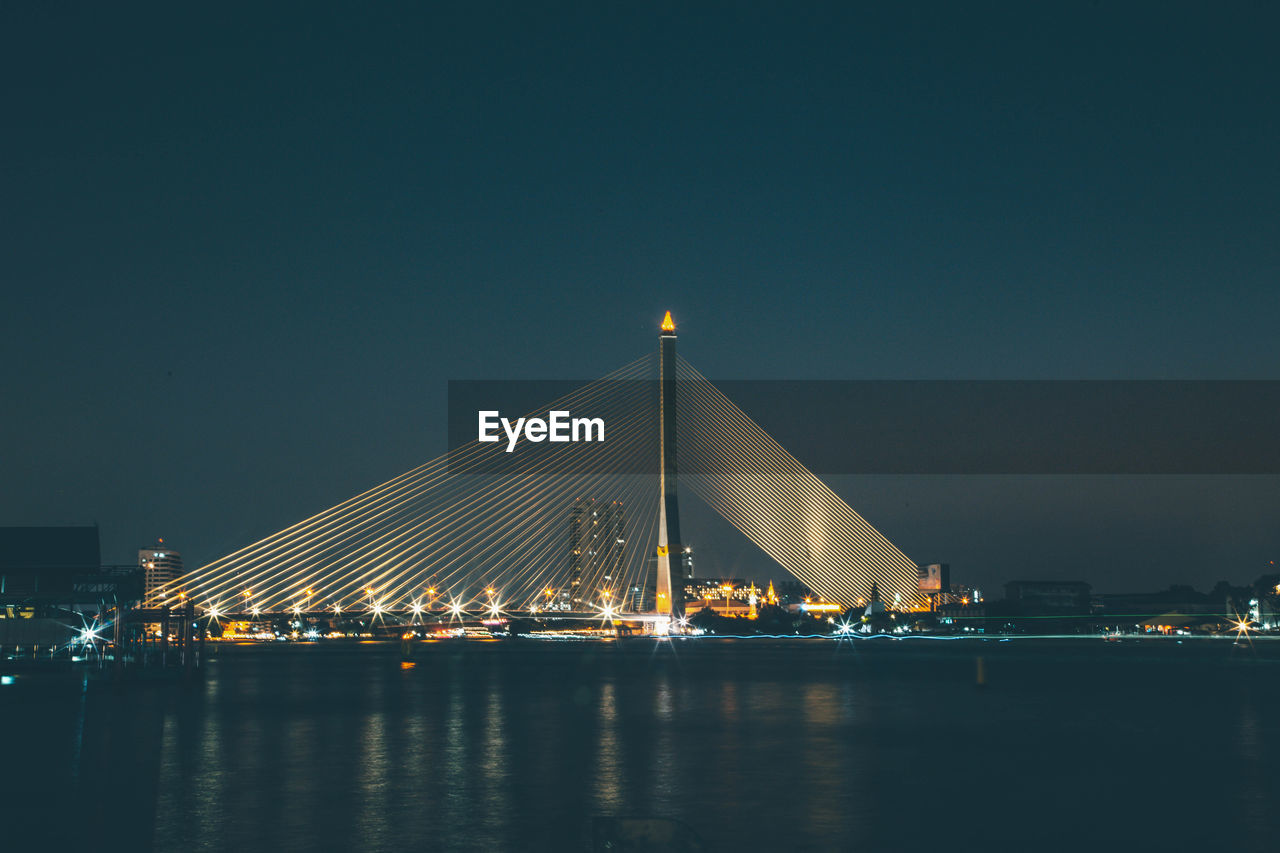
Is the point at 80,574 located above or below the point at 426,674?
above

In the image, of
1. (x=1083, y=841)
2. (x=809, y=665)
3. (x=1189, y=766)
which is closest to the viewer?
(x=1083, y=841)

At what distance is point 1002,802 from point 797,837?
14.0 feet

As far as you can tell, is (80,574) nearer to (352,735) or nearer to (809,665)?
(352,735)

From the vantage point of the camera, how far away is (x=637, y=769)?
797 inches

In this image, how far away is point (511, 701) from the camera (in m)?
38.3

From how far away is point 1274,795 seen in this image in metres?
17.6

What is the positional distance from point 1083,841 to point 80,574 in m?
48.5

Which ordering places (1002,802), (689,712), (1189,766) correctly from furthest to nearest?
(689,712)
(1189,766)
(1002,802)

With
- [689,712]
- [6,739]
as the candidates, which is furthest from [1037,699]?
[6,739]

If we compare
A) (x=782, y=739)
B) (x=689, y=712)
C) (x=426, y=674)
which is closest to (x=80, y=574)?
(x=426, y=674)

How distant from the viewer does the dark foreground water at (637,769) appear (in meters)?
14.6

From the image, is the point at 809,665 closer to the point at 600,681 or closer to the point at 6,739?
the point at 600,681

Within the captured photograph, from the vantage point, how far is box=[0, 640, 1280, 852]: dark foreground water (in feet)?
47.8

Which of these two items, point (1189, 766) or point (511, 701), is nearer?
point (1189, 766)
